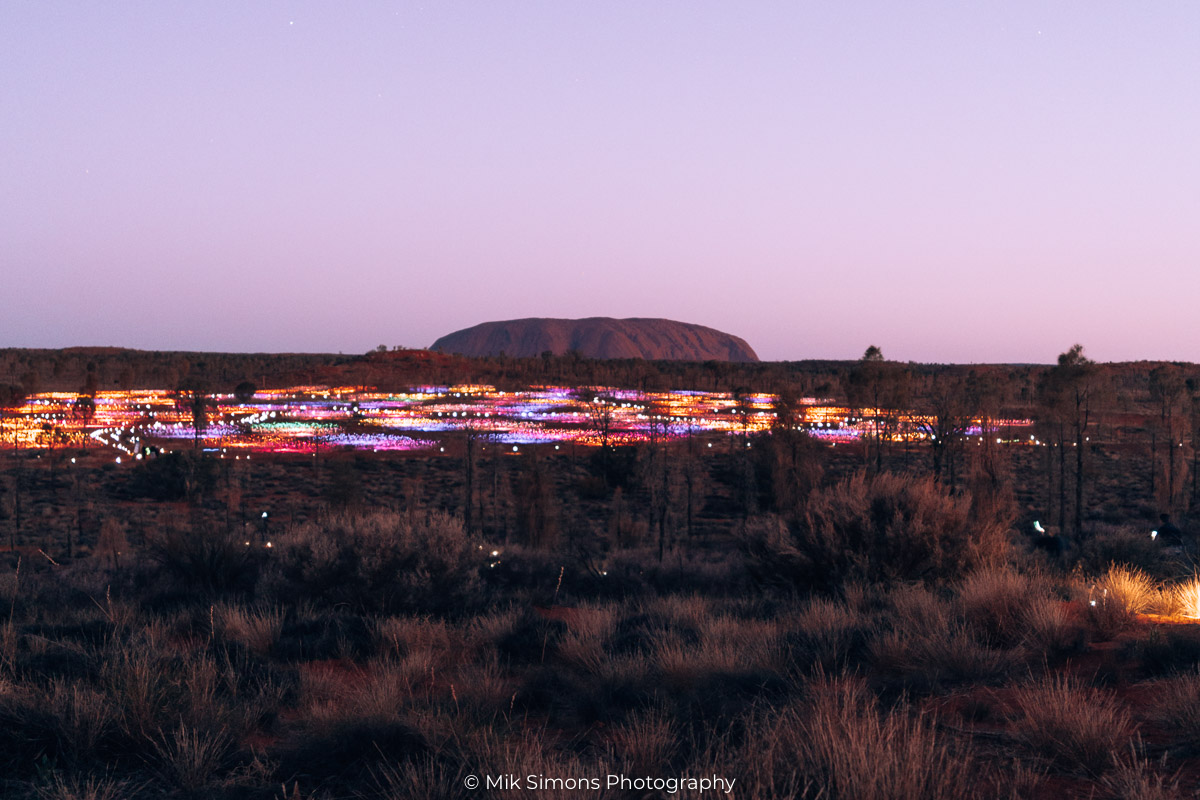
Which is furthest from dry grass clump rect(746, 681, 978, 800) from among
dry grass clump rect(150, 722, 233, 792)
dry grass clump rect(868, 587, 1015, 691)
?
dry grass clump rect(150, 722, 233, 792)

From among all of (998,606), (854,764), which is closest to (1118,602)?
(998,606)

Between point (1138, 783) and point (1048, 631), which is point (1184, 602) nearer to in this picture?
point (1048, 631)

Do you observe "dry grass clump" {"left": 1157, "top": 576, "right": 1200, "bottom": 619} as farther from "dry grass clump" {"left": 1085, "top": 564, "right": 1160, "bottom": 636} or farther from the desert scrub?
the desert scrub

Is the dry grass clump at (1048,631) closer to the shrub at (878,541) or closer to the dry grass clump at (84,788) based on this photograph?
the shrub at (878,541)

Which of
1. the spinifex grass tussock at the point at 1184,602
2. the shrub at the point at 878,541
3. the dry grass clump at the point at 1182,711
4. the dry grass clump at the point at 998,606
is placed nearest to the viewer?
the dry grass clump at the point at 1182,711

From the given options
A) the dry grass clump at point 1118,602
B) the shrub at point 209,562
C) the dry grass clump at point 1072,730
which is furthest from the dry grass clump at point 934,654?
the shrub at point 209,562

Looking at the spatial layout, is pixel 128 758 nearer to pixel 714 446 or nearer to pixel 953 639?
pixel 953 639
